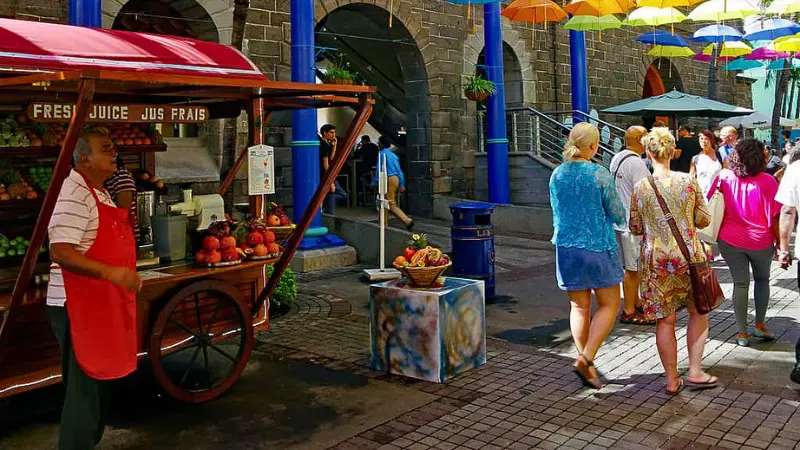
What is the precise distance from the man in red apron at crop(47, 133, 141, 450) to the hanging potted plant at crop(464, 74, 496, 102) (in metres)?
10.9

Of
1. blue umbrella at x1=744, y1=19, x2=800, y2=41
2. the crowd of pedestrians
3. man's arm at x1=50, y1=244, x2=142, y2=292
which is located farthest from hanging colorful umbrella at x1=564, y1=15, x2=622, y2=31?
man's arm at x1=50, y1=244, x2=142, y2=292

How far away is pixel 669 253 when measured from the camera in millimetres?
5250

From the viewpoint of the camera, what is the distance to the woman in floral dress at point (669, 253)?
5250 mm

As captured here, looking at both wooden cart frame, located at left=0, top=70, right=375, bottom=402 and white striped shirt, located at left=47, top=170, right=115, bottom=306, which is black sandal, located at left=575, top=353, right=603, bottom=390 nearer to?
wooden cart frame, located at left=0, top=70, right=375, bottom=402

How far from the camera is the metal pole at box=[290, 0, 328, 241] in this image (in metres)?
10.1

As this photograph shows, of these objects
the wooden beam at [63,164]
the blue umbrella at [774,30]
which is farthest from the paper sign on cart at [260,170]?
the blue umbrella at [774,30]

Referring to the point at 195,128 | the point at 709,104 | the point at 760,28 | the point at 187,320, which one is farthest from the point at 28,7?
the point at 760,28

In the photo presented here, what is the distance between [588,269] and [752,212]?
189 centimetres

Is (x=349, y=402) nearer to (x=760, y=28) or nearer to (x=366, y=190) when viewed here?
(x=366, y=190)

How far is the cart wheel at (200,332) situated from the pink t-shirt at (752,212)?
13.1ft

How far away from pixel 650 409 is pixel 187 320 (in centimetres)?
312

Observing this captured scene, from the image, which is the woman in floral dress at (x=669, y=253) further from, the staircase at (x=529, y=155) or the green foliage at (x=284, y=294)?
the staircase at (x=529, y=155)

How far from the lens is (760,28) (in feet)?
56.1

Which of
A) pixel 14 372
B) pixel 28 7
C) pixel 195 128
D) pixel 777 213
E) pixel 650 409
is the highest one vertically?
pixel 28 7
